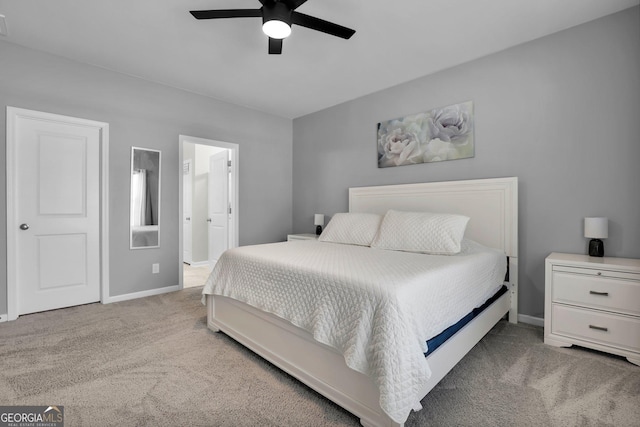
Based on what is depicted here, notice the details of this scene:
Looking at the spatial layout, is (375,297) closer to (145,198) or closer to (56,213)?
(145,198)

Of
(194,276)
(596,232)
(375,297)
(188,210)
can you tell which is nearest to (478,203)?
(596,232)

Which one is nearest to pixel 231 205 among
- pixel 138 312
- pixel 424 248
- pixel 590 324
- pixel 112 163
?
pixel 112 163

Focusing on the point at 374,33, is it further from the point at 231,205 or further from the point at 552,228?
the point at 231,205

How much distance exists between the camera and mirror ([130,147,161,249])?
135 inches

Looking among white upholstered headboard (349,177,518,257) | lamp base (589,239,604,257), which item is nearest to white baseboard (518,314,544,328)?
white upholstered headboard (349,177,518,257)

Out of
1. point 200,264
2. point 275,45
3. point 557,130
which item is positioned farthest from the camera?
point 200,264

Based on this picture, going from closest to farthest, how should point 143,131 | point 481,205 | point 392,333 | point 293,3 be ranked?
point 392,333, point 293,3, point 481,205, point 143,131

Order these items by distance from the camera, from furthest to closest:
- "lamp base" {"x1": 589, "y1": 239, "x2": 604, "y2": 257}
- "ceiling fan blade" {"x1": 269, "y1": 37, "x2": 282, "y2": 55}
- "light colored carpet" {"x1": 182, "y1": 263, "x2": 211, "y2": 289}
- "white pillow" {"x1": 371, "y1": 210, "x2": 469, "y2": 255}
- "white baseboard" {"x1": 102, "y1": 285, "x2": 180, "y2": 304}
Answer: "light colored carpet" {"x1": 182, "y1": 263, "x2": 211, "y2": 289} < "white baseboard" {"x1": 102, "y1": 285, "x2": 180, "y2": 304} < "white pillow" {"x1": 371, "y1": 210, "x2": 469, "y2": 255} < "lamp base" {"x1": 589, "y1": 239, "x2": 604, "y2": 257} < "ceiling fan blade" {"x1": 269, "y1": 37, "x2": 282, "y2": 55}

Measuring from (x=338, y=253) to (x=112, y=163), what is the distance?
2698mm

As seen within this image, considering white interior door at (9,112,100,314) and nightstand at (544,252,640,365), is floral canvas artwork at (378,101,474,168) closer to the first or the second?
nightstand at (544,252,640,365)

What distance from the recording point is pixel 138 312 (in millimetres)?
2967

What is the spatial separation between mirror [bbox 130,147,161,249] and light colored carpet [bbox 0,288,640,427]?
121cm

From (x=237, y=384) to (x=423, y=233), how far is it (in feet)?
6.00

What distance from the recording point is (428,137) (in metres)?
3.32
